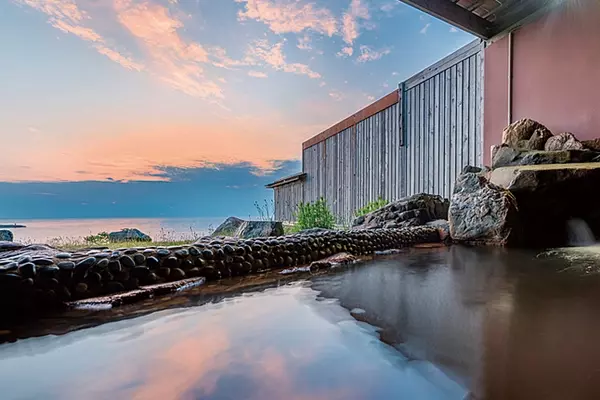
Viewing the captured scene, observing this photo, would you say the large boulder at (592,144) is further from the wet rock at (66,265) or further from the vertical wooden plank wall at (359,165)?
the wet rock at (66,265)

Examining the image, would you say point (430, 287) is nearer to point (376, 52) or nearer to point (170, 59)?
point (170, 59)

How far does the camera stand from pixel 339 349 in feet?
2.81

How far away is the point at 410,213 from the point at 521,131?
1.62 meters

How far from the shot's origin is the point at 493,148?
3.66 metres

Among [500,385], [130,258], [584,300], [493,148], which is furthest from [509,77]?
[130,258]

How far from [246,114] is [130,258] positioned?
13.3 ft

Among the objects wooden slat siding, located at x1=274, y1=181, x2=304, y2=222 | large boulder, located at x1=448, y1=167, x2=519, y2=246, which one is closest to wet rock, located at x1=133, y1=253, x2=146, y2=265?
large boulder, located at x1=448, y1=167, x2=519, y2=246

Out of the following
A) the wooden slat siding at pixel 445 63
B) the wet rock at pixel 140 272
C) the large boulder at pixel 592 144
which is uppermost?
the wooden slat siding at pixel 445 63

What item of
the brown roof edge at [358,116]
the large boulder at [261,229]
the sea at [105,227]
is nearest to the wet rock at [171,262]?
the large boulder at [261,229]

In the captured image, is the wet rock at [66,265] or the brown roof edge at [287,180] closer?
the wet rock at [66,265]

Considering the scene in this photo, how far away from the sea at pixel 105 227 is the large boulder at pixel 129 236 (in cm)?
7

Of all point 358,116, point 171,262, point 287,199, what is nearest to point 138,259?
point 171,262

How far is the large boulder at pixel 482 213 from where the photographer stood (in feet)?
9.04

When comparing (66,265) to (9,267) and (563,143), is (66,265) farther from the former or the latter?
(563,143)
